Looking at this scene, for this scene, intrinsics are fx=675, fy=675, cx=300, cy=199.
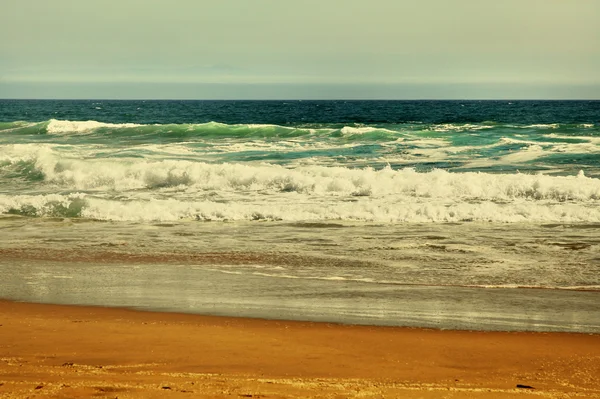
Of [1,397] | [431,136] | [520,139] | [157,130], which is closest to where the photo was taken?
[1,397]

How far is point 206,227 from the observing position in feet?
37.9

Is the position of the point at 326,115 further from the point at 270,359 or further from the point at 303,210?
the point at 270,359

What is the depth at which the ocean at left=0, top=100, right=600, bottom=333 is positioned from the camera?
6902mm

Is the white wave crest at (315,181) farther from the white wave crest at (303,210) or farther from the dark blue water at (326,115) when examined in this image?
the dark blue water at (326,115)

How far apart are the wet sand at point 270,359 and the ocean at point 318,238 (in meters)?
0.46

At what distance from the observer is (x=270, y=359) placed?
5109 mm

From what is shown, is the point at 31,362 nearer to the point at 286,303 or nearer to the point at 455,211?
the point at 286,303

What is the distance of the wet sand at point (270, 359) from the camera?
4375mm

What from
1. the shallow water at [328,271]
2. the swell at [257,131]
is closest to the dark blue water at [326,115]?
the swell at [257,131]

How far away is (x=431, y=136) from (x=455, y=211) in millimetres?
18048

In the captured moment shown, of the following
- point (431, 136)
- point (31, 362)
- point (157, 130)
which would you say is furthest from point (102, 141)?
point (31, 362)

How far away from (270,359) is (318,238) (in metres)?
5.29

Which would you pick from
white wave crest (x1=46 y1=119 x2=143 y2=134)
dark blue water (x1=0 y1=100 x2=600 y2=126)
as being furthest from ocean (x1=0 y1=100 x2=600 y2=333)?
dark blue water (x1=0 y1=100 x2=600 y2=126)

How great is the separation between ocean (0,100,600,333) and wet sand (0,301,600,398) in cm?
46
